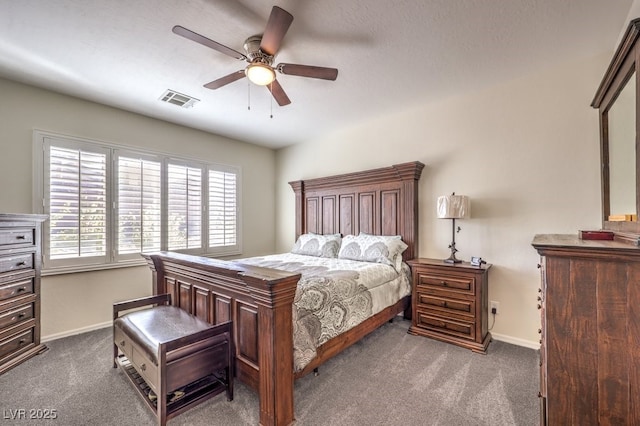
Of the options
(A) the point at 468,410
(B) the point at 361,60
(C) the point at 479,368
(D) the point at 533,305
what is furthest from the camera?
(D) the point at 533,305

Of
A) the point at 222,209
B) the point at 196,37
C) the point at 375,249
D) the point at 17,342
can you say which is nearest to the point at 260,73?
the point at 196,37

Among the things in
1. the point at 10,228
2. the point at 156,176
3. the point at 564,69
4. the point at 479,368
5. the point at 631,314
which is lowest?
the point at 479,368

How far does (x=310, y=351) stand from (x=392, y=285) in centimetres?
144

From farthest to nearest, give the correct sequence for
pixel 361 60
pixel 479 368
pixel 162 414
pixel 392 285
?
pixel 392 285, pixel 361 60, pixel 479 368, pixel 162 414

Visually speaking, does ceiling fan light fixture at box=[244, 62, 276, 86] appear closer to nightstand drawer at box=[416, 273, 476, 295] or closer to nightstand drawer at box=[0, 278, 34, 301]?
nightstand drawer at box=[416, 273, 476, 295]

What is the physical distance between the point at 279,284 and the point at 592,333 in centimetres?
145

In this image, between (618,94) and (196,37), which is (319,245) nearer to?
(196,37)

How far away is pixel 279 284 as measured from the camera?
5.21 ft

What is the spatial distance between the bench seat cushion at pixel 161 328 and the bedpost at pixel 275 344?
1.63 feet

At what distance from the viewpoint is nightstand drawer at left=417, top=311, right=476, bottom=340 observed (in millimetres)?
2764

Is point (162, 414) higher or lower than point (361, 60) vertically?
lower

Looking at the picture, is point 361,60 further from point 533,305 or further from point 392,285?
point 533,305

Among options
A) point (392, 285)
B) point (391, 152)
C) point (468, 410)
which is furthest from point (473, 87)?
point (468, 410)

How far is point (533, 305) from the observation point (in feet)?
9.20
